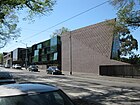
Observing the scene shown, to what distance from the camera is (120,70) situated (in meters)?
38.6

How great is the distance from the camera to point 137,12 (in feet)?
96.7

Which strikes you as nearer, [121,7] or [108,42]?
[121,7]

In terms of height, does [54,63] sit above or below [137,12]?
below

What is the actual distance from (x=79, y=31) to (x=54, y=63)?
1769cm

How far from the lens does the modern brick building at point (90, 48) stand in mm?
43300

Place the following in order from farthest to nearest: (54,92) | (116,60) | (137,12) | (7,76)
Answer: (116,60) < (137,12) < (7,76) < (54,92)

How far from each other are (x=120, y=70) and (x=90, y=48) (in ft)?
35.8

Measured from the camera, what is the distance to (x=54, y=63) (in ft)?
227

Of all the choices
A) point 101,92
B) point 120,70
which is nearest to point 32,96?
point 101,92

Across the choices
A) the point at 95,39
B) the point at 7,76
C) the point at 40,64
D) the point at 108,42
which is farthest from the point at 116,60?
the point at 40,64

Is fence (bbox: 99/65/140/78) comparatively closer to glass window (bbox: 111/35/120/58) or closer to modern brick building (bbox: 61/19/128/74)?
modern brick building (bbox: 61/19/128/74)

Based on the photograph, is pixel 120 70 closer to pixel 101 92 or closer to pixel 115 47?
pixel 115 47

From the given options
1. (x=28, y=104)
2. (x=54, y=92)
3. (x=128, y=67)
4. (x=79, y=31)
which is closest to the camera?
(x=28, y=104)

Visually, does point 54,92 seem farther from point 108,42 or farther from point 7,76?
point 108,42
